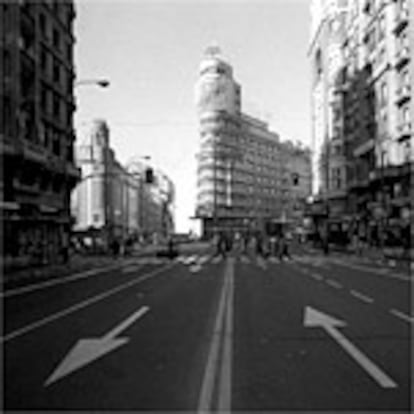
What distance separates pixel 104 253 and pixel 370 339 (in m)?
49.3

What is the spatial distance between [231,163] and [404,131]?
8444 centimetres

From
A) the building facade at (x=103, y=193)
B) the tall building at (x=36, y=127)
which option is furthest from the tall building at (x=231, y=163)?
the tall building at (x=36, y=127)

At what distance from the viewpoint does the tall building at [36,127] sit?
34781 mm

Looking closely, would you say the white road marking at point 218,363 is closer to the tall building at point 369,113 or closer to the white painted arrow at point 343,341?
the white painted arrow at point 343,341

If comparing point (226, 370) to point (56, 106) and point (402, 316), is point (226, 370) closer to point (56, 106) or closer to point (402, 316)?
point (402, 316)

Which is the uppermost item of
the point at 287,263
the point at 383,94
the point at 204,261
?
the point at 383,94

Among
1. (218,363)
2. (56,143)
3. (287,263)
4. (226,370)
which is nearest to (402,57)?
(287,263)

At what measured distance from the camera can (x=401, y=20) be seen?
48375 mm

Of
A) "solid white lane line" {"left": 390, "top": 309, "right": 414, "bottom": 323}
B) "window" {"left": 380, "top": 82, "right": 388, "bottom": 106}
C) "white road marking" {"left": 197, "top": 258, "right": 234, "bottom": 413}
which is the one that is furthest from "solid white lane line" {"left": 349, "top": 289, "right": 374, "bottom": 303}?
"window" {"left": 380, "top": 82, "right": 388, "bottom": 106}

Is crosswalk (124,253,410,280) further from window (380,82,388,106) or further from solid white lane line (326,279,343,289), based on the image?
window (380,82,388,106)

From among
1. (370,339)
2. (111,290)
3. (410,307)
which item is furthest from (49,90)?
(370,339)

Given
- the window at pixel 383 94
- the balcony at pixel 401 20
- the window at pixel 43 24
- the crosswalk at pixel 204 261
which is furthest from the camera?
the window at pixel 383 94

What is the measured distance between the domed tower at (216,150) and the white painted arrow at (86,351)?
11795cm

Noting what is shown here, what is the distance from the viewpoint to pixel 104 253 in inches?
2247
